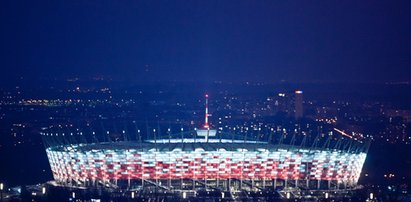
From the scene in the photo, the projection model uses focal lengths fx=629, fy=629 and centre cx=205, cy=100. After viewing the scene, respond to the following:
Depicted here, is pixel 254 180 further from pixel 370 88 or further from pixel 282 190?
pixel 370 88

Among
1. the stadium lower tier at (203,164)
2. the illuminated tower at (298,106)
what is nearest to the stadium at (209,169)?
the stadium lower tier at (203,164)

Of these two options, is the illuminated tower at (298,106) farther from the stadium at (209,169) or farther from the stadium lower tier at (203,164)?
the stadium lower tier at (203,164)

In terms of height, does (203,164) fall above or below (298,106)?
below

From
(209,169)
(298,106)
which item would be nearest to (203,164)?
(209,169)

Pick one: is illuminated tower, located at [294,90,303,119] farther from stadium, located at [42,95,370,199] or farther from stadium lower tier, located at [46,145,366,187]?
stadium lower tier, located at [46,145,366,187]

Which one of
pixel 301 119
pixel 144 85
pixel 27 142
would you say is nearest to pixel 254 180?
pixel 27 142

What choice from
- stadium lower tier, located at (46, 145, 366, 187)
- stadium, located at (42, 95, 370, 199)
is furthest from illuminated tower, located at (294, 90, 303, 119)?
stadium lower tier, located at (46, 145, 366, 187)

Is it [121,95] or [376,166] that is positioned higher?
[121,95]

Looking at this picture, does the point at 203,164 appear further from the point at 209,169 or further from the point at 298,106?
the point at 298,106
